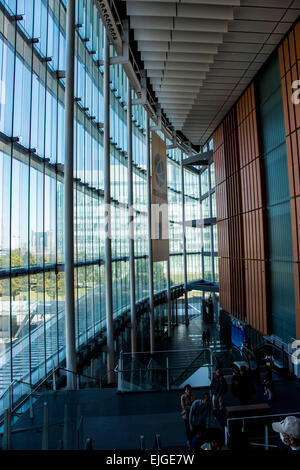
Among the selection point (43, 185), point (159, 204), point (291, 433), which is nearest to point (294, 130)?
point (159, 204)

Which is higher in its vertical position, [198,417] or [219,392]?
[198,417]

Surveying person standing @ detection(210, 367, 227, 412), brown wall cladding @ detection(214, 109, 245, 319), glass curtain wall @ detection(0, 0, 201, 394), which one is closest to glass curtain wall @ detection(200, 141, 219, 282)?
brown wall cladding @ detection(214, 109, 245, 319)

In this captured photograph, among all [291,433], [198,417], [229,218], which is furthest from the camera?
[229,218]

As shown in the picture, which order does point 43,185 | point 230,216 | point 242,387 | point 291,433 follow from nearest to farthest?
1. point 291,433
2. point 242,387
3. point 43,185
4. point 230,216

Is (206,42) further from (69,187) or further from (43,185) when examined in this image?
(69,187)

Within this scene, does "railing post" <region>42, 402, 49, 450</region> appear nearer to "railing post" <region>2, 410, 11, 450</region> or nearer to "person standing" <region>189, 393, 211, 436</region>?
"railing post" <region>2, 410, 11, 450</region>

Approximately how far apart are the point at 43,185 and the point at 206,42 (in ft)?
27.0

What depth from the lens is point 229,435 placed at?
15.5ft

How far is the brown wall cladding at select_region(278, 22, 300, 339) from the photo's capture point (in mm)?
10422

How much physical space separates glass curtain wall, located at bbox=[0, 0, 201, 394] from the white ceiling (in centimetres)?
233

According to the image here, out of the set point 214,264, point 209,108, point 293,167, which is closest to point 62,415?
point 293,167

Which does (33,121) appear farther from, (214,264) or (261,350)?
(214,264)

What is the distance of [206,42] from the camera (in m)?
11.7

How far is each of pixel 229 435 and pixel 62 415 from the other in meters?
2.44
